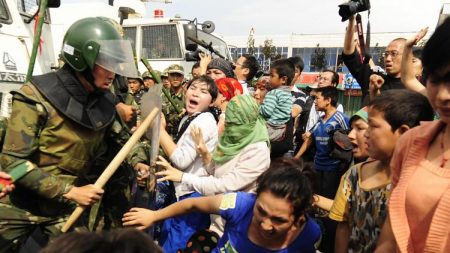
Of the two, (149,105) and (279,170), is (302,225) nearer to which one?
(279,170)

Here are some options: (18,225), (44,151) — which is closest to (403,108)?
(44,151)

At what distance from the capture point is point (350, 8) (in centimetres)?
323

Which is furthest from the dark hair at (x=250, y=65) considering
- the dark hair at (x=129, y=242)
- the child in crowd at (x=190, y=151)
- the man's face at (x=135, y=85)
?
the dark hair at (x=129, y=242)

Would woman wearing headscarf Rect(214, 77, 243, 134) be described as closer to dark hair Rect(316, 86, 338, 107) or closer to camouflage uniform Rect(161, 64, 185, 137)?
dark hair Rect(316, 86, 338, 107)

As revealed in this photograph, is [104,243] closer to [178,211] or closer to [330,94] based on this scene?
[178,211]

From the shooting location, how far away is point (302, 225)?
6.93 feet

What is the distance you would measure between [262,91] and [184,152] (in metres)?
3.45

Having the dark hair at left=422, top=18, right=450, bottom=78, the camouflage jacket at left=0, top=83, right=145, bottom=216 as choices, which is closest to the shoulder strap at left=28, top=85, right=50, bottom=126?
the camouflage jacket at left=0, top=83, right=145, bottom=216

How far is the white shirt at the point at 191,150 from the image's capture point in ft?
9.69

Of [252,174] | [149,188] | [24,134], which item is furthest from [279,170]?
[24,134]

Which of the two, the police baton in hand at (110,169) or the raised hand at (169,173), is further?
the raised hand at (169,173)

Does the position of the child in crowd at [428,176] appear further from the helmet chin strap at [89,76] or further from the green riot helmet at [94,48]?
the helmet chin strap at [89,76]

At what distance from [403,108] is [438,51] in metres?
0.72

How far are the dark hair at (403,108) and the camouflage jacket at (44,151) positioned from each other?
160 centimetres
